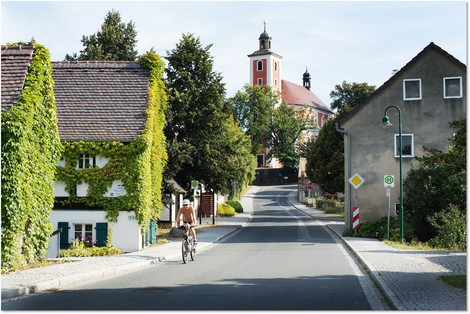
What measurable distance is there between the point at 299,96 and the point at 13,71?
126 metres

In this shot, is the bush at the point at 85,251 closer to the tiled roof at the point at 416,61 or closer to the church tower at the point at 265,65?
the tiled roof at the point at 416,61

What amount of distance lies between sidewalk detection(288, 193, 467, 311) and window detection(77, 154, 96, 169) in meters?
10.4

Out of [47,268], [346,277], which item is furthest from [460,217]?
[47,268]

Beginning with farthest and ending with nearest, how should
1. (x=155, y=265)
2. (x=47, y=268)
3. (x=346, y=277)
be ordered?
(x=155, y=265) < (x=47, y=268) < (x=346, y=277)

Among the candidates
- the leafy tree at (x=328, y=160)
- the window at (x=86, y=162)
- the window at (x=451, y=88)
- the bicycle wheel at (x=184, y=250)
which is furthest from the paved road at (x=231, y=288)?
the leafy tree at (x=328, y=160)

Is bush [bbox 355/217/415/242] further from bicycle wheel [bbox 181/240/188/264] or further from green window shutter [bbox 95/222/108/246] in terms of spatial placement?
bicycle wheel [bbox 181/240/188/264]

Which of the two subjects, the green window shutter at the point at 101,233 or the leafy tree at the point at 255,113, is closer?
the green window shutter at the point at 101,233

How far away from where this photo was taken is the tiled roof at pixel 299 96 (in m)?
136

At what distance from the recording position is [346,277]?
48.0ft

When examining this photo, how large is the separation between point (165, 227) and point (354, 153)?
13316mm

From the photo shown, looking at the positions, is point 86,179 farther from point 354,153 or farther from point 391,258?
point 354,153

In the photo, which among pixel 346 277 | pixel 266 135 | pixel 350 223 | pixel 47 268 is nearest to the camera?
pixel 346 277

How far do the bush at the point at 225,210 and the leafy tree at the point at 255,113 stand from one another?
49.6 metres

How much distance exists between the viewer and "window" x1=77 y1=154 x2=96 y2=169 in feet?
83.8
